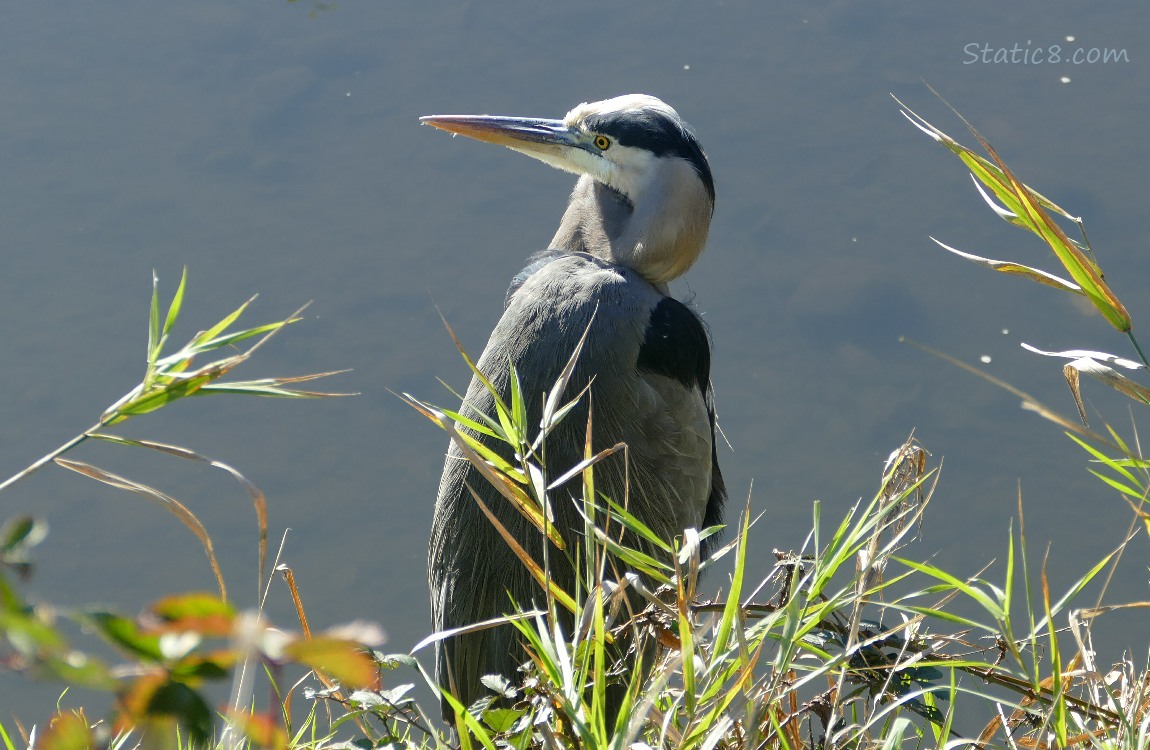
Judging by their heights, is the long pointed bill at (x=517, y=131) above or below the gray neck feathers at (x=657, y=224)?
above

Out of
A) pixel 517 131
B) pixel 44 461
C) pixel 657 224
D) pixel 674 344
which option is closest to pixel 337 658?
pixel 44 461

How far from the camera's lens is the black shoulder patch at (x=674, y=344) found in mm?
2449

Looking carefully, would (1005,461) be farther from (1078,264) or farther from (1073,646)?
(1078,264)

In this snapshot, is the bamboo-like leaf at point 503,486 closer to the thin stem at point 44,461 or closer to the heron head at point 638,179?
the thin stem at point 44,461

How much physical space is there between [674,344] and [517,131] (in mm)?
748

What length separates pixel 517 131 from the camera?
289cm

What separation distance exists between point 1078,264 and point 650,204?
1.43 m

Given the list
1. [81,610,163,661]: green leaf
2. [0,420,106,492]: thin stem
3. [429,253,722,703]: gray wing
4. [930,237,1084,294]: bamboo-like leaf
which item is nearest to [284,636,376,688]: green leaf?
[81,610,163,661]: green leaf

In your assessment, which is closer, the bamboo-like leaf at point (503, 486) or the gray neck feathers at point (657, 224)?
the bamboo-like leaf at point (503, 486)

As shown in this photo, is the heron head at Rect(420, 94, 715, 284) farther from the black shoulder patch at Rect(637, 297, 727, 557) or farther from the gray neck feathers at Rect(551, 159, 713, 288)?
the black shoulder patch at Rect(637, 297, 727, 557)

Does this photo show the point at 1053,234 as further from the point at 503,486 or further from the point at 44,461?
the point at 44,461

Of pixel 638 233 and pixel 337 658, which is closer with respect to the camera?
pixel 337 658

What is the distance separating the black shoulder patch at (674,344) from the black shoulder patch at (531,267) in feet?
0.98

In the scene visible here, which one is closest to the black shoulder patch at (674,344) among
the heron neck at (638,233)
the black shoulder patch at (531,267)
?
the heron neck at (638,233)
